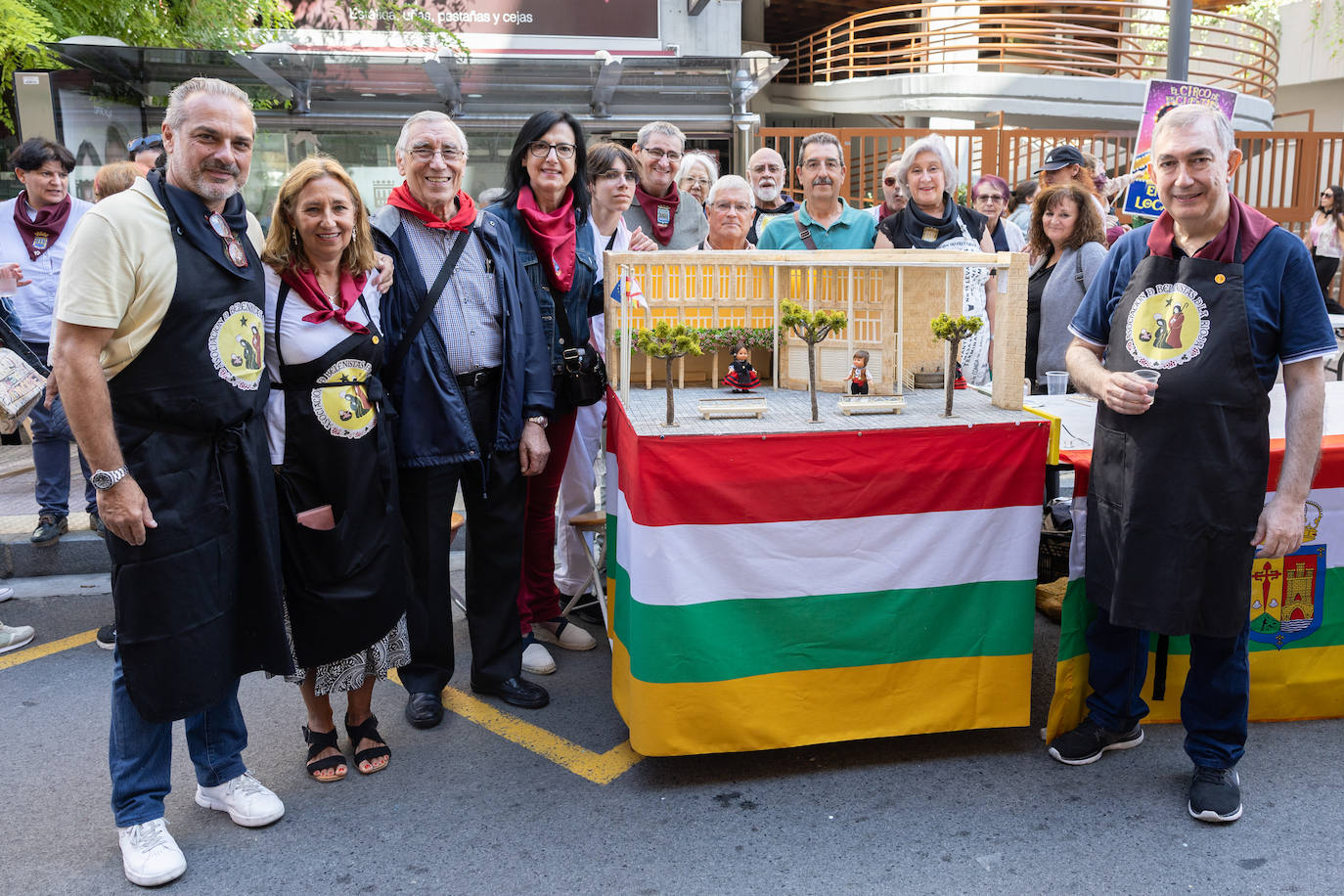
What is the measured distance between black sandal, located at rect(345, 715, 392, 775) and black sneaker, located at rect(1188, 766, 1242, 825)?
2507 millimetres

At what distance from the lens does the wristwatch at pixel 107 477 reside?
249 cm

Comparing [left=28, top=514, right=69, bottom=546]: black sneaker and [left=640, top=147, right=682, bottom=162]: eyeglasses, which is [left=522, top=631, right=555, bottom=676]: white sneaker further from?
[left=28, top=514, right=69, bottom=546]: black sneaker

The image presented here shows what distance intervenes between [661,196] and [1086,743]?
2965mm

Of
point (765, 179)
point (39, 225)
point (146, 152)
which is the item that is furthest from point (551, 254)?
point (39, 225)

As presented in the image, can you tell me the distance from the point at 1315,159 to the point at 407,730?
48.9ft

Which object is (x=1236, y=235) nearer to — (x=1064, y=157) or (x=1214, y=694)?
(x=1214, y=694)

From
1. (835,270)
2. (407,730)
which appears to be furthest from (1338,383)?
(407,730)

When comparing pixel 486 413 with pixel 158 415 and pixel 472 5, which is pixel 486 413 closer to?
pixel 158 415

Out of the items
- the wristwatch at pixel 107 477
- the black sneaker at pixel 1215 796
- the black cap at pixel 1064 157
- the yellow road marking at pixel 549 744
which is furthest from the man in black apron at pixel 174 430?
the black cap at pixel 1064 157

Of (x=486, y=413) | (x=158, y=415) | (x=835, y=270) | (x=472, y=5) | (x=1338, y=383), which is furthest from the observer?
(x=472, y=5)

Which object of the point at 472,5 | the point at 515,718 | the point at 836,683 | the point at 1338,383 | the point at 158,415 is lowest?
the point at 515,718

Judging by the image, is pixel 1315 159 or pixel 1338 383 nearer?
pixel 1338 383

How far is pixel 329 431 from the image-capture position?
300 cm

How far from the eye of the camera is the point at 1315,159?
1379 cm
